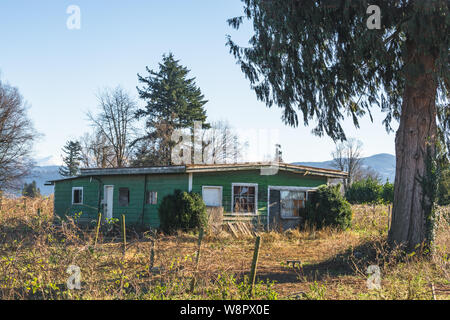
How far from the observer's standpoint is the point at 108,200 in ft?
70.9

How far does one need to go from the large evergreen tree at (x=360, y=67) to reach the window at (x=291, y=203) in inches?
318

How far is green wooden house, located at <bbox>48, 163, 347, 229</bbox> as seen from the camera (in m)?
18.7

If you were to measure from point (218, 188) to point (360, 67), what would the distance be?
8.70 meters

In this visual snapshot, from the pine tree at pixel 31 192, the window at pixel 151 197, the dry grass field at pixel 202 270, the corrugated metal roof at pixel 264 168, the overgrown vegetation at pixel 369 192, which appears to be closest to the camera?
the dry grass field at pixel 202 270

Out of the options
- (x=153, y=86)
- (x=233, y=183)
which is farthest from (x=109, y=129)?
(x=233, y=183)

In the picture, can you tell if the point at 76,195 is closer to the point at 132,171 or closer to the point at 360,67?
the point at 132,171

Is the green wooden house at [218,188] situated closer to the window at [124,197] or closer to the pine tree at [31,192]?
the window at [124,197]

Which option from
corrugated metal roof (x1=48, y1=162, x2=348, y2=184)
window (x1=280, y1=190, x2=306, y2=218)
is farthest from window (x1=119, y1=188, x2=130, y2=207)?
window (x1=280, y1=190, x2=306, y2=218)

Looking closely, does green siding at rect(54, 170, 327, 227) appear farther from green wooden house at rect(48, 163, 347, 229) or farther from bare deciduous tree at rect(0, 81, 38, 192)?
bare deciduous tree at rect(0, 81, 38, 192)

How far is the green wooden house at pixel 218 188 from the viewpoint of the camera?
737 inches

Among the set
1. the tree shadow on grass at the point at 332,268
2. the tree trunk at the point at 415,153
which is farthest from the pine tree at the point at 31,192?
the tree trunk at the point at 415,153

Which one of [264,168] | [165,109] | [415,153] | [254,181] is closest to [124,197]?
[254,181]

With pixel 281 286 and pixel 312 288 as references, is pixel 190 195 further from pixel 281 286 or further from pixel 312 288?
pixel 312 288

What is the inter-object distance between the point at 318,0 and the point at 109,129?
33884 millimetres
